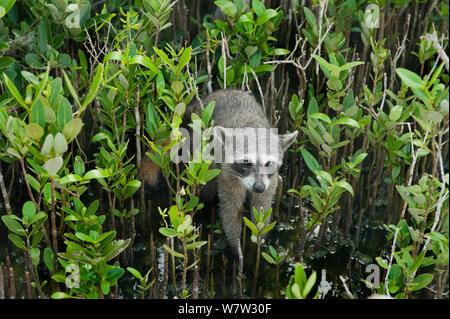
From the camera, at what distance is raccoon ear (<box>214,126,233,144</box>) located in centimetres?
347

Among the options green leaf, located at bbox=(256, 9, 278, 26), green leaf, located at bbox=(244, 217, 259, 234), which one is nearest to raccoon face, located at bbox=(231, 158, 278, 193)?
green leaf, located at bbox=(244, 217, 259, 234)

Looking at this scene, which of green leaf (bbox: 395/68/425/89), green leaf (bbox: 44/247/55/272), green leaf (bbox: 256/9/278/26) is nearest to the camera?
green leaf (bbox: 395/68/425/89)

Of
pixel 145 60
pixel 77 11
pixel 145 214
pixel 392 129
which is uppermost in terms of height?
pixel 77 11

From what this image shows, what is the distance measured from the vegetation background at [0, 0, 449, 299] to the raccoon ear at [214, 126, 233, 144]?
1.11 ft

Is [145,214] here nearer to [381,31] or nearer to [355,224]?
[355,224]

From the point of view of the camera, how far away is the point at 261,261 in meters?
3.43

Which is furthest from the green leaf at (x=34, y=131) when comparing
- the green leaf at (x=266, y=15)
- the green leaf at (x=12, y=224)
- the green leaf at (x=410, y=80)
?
the green leaf at (x=266, y=15)

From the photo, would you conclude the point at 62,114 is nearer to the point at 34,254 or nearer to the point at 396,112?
the point at 34,254

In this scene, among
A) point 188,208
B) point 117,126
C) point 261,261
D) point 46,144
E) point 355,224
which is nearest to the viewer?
point 46,144

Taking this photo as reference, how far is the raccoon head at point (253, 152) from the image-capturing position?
11.2ft

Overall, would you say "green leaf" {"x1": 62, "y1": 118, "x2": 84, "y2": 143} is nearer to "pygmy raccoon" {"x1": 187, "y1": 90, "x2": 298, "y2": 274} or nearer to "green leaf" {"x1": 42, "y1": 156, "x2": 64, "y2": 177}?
"green leaf" {"x1": 42, "y1": 156, "x2": 64, "y2": 177}

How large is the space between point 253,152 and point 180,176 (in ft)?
2.32
